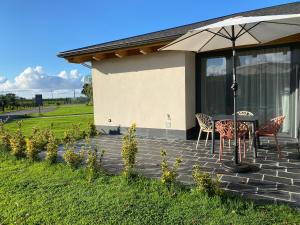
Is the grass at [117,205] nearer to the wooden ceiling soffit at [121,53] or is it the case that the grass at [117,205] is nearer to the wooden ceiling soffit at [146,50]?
the wooden ceiling soffit at [146,50]

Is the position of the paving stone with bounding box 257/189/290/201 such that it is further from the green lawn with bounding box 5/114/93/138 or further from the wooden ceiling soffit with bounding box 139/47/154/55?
the green lawn with bounding box 5/114/93/138

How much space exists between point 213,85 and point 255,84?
1.26 meters

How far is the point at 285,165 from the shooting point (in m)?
4.98

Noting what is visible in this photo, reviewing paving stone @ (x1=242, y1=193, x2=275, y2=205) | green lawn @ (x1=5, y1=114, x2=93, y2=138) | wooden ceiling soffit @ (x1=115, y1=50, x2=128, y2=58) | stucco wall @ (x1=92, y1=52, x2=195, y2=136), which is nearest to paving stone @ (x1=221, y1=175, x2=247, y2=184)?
paving stone @ (x1=242, y1=193, x2=275, y2=205)

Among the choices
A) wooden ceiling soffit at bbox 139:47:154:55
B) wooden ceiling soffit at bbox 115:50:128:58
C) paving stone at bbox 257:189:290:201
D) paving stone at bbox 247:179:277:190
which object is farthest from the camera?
wooden ceiling soffit at bbox 115:50:128:58

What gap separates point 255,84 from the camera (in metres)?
7.62

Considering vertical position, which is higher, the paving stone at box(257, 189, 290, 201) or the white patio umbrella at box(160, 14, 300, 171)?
the white patio umbrella at box(160, 14, 300, 171)

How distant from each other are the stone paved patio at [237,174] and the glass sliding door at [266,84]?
1.20 meters

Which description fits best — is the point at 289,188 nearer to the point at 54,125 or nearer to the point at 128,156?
the point at 128,156

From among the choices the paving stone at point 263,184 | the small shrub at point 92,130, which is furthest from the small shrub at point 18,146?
the paving stone at point 263,184

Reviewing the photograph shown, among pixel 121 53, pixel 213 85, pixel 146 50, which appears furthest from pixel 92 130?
pixel 213 85

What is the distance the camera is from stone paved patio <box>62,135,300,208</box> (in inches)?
146

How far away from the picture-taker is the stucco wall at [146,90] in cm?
802

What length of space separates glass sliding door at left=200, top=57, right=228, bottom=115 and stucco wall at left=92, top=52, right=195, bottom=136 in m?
0.38
